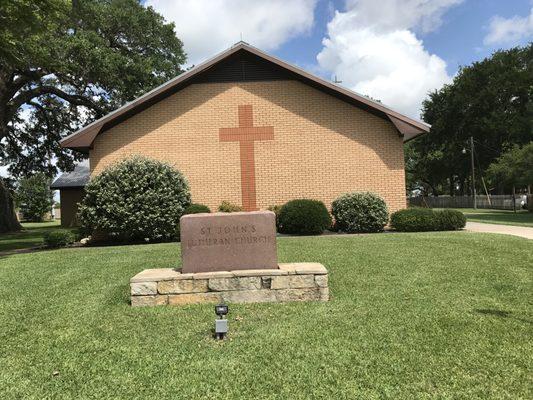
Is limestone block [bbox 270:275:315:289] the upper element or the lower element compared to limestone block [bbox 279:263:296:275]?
lower

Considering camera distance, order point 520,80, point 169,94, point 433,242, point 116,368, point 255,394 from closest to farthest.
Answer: point 255,394
point 116,368
point 433,242
point 169,94
point 520,80

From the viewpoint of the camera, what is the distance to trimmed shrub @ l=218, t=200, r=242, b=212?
16422 mm

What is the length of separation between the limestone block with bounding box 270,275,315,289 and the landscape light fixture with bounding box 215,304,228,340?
1562 millimetres

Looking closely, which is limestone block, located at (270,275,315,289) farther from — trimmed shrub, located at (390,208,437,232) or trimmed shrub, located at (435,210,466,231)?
trimmed shrub, located at (435,210,466,231)

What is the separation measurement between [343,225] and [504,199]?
1577 inches

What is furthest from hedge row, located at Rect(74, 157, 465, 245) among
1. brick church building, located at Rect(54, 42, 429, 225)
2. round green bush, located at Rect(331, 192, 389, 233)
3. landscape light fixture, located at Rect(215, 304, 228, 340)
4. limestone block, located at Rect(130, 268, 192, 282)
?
landscape light fixture, located at Rect(215, 304, 228, 340)

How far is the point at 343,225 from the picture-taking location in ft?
52.2

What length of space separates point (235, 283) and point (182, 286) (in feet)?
2.38

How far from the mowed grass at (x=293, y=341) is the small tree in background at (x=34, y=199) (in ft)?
198

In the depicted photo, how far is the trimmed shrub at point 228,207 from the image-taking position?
1642 cm

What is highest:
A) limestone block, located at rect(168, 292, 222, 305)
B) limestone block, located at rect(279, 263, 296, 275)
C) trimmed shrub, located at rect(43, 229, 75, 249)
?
trimmed shrub, located at rect(43, 229, 75, 249)

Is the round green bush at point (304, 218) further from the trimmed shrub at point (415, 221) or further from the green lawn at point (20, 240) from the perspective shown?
the green lawn at point (20, 240)

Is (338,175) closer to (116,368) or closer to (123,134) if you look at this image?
(123,134)

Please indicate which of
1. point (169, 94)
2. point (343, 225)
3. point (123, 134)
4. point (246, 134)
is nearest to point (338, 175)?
point (343, 225)
